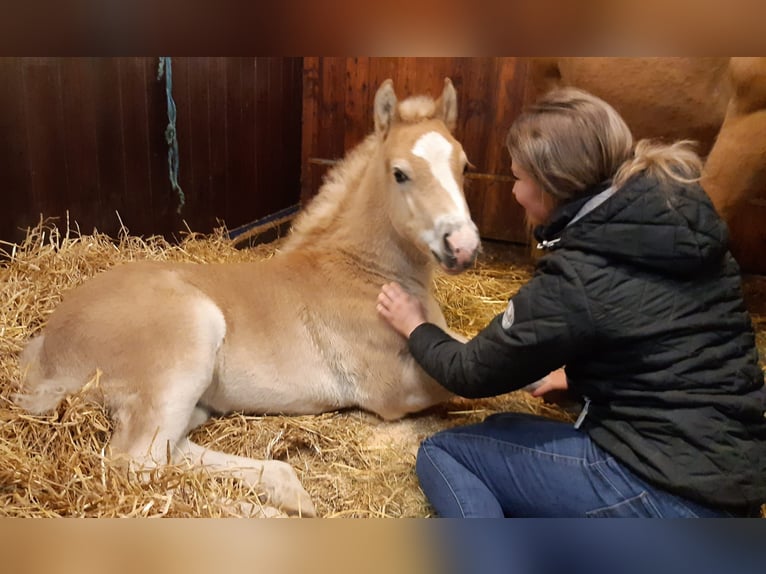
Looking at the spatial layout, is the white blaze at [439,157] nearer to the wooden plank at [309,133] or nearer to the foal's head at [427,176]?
the foal's head at [427,176]

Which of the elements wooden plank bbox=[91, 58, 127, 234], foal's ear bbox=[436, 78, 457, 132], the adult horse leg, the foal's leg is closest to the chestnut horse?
the adult horse leg

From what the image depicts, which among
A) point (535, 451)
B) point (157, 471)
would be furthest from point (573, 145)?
point (157, 471)

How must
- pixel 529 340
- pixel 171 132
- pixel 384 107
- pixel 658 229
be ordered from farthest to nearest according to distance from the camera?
pixel 171 132 < pixel 384 107 < pixel 529 340 < pixel 658 229

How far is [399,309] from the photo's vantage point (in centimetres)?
241

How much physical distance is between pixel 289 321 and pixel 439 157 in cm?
88

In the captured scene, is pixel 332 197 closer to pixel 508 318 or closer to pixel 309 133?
pixel 508 318

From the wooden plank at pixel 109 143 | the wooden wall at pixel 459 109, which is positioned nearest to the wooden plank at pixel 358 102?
the wooden wall at pixel 459 109

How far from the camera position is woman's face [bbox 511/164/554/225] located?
179 centimetres

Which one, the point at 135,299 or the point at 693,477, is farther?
the point at 135,299

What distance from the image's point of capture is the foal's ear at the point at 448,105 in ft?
8.27
